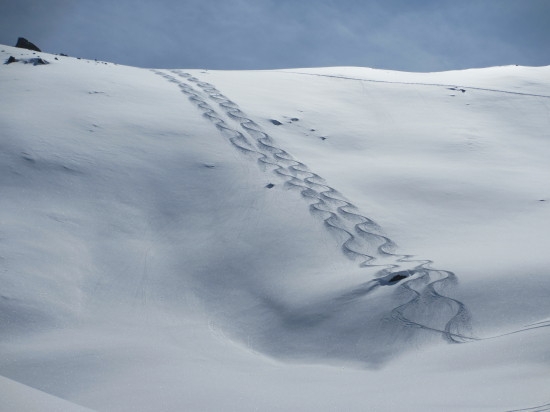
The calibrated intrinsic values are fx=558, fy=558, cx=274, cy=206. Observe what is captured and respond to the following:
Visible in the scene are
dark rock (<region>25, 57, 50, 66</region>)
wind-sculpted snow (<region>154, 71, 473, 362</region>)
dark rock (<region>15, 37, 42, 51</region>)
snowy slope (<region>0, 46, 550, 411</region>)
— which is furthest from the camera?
dark rock (<region>15, 37, 42, 51</region>)

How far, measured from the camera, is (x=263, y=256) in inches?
145

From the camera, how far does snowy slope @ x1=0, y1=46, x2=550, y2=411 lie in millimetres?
2240

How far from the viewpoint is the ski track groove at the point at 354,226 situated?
2.86 meters

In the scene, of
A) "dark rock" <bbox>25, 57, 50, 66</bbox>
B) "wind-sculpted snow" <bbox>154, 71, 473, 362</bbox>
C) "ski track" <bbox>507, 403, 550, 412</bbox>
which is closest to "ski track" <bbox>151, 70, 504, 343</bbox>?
"wind-sculpted snow" <bbox>154, 71, 473, 362</bbox>

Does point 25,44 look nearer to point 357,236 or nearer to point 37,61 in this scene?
point 37,61

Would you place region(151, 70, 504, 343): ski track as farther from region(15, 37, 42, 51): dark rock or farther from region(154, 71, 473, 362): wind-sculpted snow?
region(15, 37, 42, 51): dark rock

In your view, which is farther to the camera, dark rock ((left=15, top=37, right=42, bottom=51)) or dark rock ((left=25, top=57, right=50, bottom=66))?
dark rock ((left=15, top=37, right=42, bottom=51))

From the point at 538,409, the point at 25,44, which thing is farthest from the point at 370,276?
the point at 25,44

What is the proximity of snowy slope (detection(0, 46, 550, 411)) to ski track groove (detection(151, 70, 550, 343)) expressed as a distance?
0.06 feet

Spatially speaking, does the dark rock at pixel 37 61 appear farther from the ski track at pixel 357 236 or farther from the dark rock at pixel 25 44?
the dark rock at pixel 25 44

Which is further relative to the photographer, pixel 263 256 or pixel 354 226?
pixel 354 226

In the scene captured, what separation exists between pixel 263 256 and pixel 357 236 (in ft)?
2.40

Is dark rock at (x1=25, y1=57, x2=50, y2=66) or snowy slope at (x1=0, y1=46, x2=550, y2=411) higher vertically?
dark rock at (x1=25, y1=57, x2=50, y2=66)

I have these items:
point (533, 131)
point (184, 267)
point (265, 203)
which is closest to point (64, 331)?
point (184, 267)
